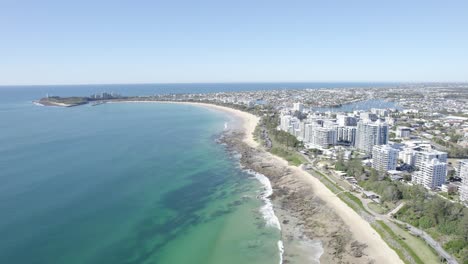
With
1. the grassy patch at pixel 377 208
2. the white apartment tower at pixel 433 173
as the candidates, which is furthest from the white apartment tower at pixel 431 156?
the grassy patch at pixel 377 208

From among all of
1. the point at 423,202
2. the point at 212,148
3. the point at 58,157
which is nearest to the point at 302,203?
the point at 423,202

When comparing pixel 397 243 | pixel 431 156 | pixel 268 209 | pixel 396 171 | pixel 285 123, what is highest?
pixel 285 123

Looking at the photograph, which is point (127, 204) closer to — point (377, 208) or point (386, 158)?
point (377, 208)

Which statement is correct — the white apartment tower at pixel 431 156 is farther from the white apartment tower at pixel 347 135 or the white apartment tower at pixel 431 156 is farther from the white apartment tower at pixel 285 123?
the white apartment tower at pixel 285 123

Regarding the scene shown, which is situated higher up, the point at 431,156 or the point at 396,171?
the point at 431,156

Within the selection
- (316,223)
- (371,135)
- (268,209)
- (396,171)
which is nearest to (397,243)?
(316,223)

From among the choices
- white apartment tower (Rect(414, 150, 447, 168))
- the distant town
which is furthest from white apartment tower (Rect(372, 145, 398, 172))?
white apartment tower (Rect(414, 150, 447, 168))

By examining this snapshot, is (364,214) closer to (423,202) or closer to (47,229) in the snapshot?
(423,202)
